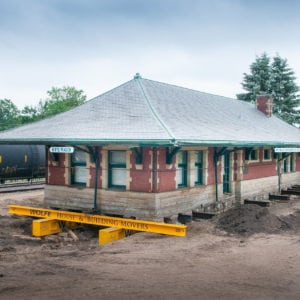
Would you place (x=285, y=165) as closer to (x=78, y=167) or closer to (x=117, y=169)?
(x=117, y=169)

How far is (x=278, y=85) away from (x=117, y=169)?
34.3 metres

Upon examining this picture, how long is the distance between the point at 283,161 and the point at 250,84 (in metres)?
22.3

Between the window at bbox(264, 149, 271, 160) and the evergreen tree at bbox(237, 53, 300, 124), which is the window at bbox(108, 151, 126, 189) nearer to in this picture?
the window at bbox(264, 149, 271, 160)

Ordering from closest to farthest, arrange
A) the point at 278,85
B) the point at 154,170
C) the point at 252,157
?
the point at 154,170 < the point at 252,157 < the point at 278,85

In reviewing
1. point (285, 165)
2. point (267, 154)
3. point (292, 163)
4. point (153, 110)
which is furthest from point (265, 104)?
point (153, 110)

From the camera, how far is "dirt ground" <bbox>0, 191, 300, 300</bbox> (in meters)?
7.13

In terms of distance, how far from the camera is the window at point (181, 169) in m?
14.6

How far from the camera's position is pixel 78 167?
50.3 feet

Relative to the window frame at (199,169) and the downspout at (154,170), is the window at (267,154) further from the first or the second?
the downspout at (154,170)

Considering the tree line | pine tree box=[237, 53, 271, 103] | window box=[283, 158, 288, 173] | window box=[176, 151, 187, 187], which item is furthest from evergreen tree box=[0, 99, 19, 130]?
window box=[176, 151, 187, 187]

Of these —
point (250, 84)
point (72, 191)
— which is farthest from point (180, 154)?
point (250, 84)

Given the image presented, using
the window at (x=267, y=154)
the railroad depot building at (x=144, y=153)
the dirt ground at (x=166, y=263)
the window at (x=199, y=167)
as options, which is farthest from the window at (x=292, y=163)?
the dirt ground at (x=166, y=263)

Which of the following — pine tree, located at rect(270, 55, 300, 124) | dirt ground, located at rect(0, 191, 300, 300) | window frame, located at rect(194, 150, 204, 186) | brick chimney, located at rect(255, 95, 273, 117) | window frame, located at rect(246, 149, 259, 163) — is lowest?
dirt ground, located at rect(0, 191, 300, 300)

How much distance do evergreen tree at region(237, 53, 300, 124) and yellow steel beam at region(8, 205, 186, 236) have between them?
3387cm
